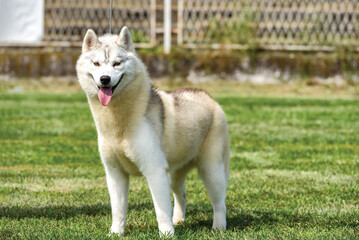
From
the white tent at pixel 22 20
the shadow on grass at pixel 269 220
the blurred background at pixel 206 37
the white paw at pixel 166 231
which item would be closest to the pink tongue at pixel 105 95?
the white paw at pixel 166 231

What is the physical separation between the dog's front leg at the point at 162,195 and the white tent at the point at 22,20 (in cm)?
1032

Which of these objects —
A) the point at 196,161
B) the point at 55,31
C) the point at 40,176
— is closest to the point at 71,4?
the point at 55,31

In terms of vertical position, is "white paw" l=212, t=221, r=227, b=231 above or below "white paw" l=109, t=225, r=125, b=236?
below

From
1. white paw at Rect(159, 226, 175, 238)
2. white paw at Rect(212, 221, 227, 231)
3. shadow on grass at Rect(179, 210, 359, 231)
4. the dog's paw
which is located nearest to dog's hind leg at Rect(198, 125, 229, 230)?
white paw at Rect(212, 221, 227, 231)

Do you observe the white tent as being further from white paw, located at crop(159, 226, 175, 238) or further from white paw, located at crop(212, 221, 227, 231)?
white paw, located at crop(159, 226, 175, 238)

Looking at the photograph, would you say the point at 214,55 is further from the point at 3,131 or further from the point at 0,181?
the point at 0,181

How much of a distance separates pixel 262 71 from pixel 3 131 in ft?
19.4

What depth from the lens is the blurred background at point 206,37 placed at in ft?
42.7

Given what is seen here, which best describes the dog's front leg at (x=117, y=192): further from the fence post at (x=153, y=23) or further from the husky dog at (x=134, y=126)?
the fence post at (x=153, y=23)

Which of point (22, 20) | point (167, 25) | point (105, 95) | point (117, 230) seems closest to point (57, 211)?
point (117, 230)

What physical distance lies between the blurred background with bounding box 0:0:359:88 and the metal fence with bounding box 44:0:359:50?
0.02 metres

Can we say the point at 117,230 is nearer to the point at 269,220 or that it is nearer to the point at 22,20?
the point at 269,220

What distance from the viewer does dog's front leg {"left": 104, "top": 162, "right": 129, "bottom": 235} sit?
13.6 feet

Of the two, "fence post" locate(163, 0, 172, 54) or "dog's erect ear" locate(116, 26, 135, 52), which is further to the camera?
"fence post" locate(163, 0, 172, 54)
